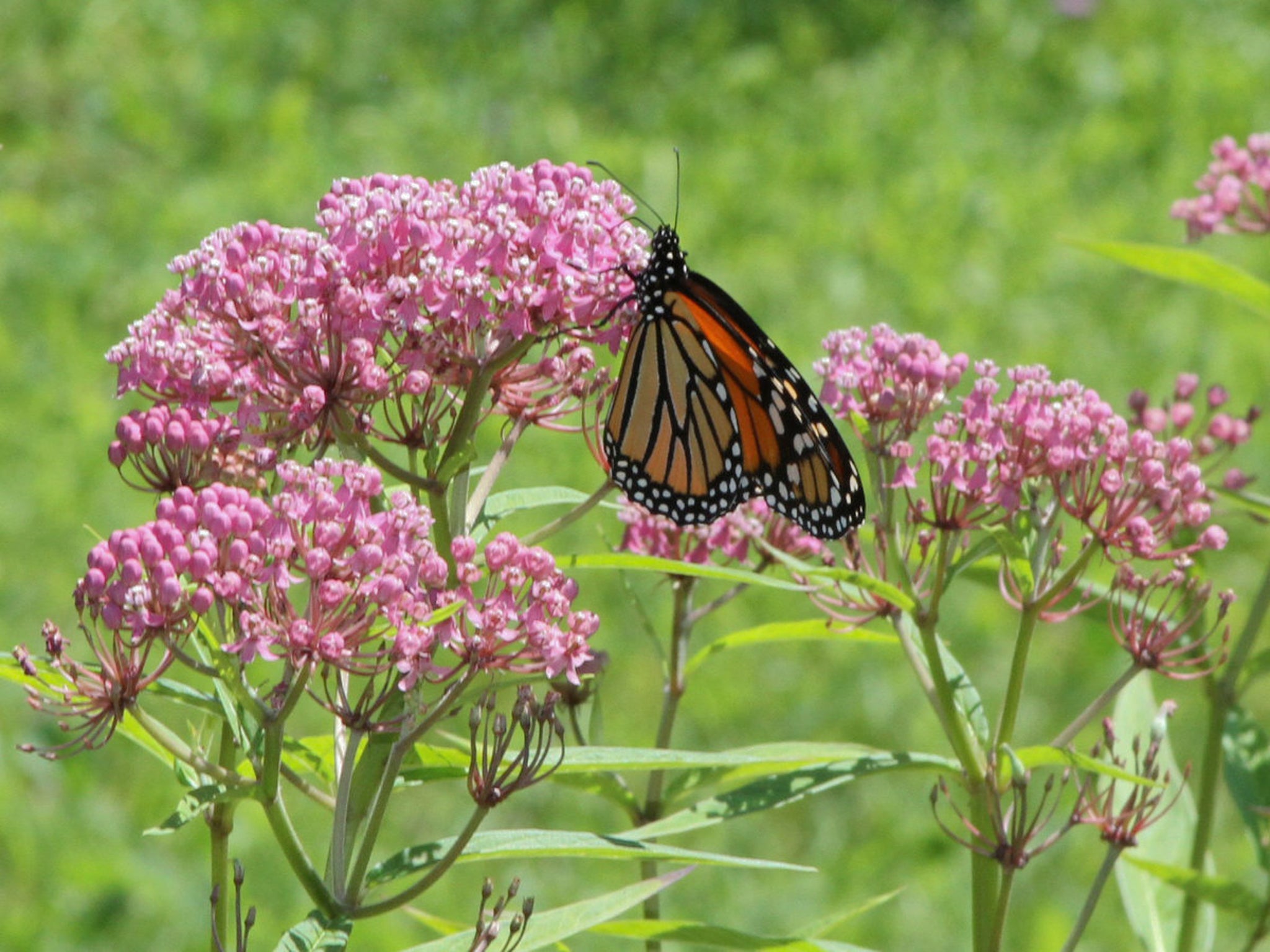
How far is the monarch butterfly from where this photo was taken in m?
1.95

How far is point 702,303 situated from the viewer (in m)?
2.17

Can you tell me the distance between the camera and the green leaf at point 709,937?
1581mm

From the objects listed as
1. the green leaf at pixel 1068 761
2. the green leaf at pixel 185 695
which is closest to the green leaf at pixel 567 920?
the green leaf at pixel 185 695

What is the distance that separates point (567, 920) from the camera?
4.98ft

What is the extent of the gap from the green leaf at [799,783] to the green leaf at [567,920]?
13cm

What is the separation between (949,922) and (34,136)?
483 centimetres

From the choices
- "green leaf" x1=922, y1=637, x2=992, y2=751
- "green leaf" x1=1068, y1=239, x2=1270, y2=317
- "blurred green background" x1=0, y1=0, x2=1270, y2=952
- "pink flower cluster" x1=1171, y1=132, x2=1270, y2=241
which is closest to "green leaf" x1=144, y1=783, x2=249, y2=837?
"green leaf" x1=922, y1=637, x2=992, y2=751

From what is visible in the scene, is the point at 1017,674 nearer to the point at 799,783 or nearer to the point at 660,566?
the point at 799,783

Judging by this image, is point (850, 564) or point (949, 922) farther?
point (949, 922)

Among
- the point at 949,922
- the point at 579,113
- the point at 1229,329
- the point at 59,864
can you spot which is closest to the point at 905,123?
the point at 579,113

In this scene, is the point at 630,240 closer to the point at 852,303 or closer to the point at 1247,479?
the point at 1247,479

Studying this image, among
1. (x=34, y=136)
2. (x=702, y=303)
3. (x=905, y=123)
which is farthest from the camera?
(x=905, y=123)

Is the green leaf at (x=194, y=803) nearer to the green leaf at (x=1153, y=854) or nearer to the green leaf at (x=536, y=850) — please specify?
the green leaf at (x=536, y=850)

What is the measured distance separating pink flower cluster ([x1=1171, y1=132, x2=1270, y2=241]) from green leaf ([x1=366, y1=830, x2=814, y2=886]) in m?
1.71
